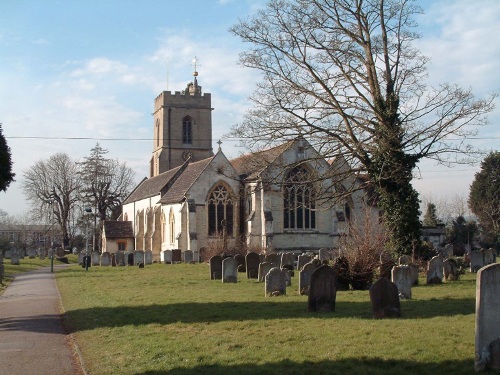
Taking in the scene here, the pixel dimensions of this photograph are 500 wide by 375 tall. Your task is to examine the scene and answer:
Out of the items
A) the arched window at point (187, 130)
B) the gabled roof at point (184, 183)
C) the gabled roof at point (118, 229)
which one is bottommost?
the gabled roof at point (118, 229)

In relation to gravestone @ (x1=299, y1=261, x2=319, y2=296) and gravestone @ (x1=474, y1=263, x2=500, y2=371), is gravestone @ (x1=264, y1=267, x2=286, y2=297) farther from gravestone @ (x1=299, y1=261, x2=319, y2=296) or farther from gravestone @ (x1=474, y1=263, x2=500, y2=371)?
gravestone @ (x1=474, y1=263, x2=500, y2=371)

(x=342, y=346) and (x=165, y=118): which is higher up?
(x=165, y=118)

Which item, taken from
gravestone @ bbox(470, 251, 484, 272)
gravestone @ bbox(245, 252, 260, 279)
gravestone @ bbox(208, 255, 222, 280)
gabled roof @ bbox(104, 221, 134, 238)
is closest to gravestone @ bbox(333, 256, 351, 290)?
gravestone @ bbox(245, 252, 260, 279)

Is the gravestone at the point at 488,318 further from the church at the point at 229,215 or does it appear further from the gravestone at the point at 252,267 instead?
the church at the point at 229,215

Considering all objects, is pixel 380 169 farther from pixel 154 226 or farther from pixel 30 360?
pixel 154 226

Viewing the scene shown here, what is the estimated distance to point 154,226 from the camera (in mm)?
51500

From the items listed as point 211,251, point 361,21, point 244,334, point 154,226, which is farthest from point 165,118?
point 244,334

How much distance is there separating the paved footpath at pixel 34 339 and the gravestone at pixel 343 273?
7.77 m

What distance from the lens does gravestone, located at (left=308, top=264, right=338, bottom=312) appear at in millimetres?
13328

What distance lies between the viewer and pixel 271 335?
10.8 m

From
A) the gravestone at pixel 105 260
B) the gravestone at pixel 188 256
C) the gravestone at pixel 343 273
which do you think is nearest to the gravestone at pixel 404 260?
the gravestone at pixel 343 273

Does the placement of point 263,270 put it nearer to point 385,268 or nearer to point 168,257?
point 385,268

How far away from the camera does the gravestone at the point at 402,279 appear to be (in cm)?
1508

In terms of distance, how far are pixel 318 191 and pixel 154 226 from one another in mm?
29620
